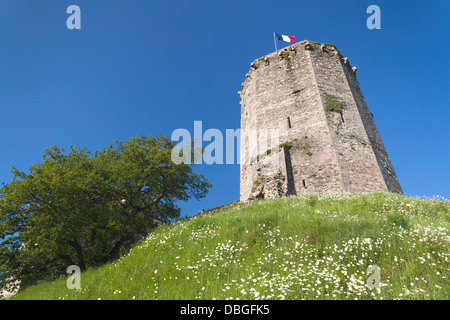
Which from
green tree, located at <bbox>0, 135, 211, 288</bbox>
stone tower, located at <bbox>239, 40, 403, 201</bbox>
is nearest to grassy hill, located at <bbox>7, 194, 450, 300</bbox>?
green tree, located at <bbox>0, 135, 211, 288</bbox>

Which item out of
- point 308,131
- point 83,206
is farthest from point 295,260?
point 308,131

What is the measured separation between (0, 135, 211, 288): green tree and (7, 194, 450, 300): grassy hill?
9.75ft

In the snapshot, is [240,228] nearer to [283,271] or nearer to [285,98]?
[283,271]

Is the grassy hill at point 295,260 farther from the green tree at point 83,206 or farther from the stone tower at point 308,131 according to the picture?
the stone tower at point 308,131

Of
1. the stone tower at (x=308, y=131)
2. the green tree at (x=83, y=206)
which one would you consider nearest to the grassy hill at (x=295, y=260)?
the green tree at (x=83, y=206)

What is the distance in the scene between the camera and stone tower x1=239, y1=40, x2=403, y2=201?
1758 centimetres

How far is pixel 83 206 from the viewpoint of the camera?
40.7 feet

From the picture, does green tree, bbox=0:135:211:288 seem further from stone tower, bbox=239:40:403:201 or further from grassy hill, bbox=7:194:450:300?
stone tower, bbox=239:40:403:201

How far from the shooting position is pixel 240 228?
373 inches

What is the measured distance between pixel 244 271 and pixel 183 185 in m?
10.6

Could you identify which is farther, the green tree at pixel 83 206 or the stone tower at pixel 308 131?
the stone tower at pixel 308 131

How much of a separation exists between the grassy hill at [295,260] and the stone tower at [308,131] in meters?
7.11

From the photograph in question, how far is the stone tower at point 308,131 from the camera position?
17.6 meters
